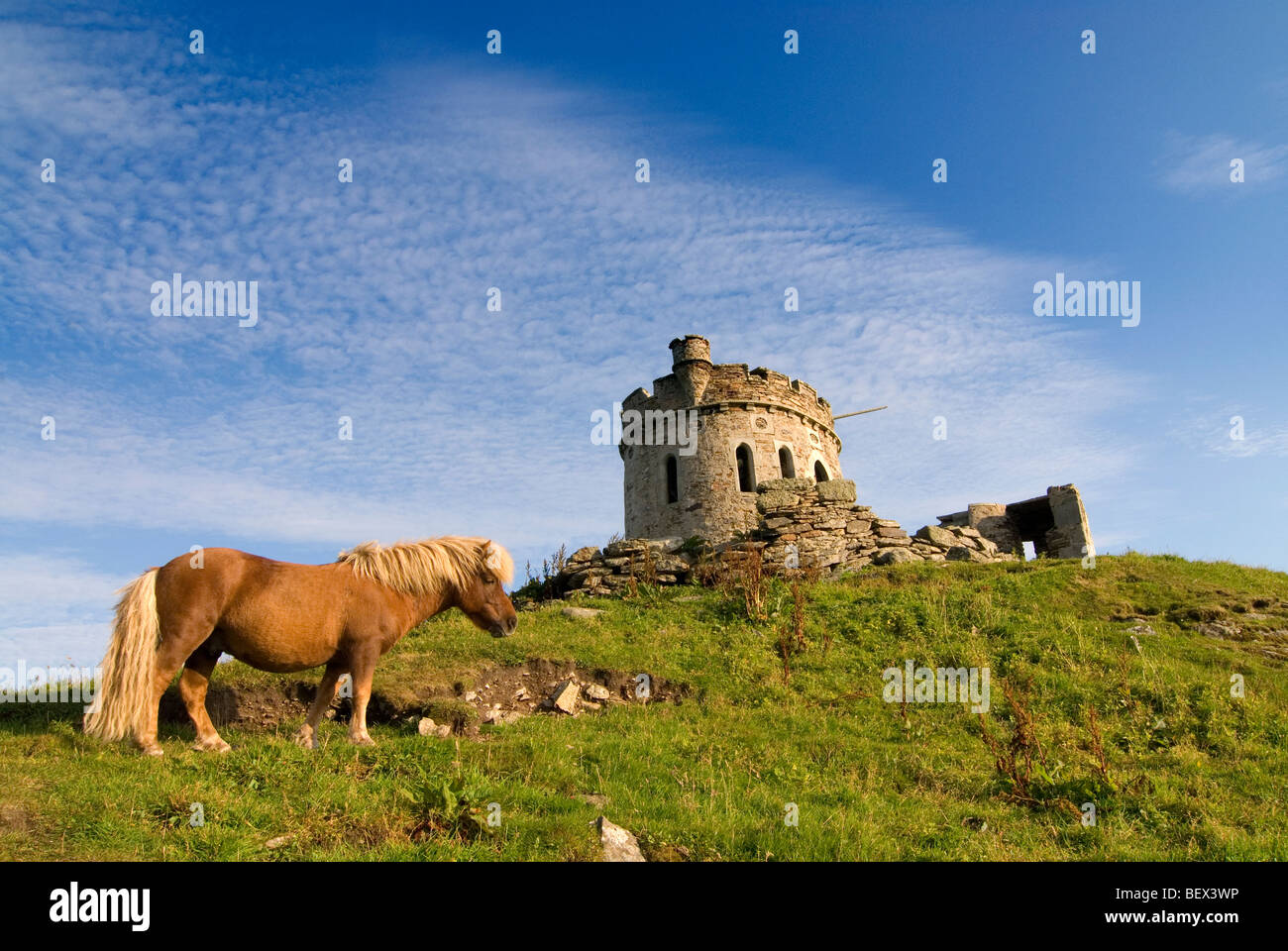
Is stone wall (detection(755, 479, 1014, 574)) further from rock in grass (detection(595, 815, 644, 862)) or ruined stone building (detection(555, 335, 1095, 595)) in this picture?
rock in grass (detection(595, 815, 644, 862))

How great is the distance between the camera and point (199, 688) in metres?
7.86

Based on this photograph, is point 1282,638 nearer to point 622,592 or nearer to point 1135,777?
point 1135,777

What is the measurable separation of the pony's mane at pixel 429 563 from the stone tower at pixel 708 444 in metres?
13.6

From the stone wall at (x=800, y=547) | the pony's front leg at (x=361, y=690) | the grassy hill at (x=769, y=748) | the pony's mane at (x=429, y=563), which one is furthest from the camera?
the stone wall at (x=800, y=547)

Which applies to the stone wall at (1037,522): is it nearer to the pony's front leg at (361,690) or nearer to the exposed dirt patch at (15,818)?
the pony's front leg at (361,690)

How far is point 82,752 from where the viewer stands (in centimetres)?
743

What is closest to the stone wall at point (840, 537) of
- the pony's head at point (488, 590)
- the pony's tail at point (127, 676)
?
the pony's head at point (488, 590)

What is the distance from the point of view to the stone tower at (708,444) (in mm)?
23094

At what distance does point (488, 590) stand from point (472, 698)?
8.05 feet

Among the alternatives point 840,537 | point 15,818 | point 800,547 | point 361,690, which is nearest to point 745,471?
point 840,537

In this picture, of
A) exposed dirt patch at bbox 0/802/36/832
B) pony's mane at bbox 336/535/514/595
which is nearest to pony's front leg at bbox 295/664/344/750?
pony's mane at bbox 336/535/514/595

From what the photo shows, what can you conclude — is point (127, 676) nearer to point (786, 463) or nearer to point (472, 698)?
point (472, 698)
